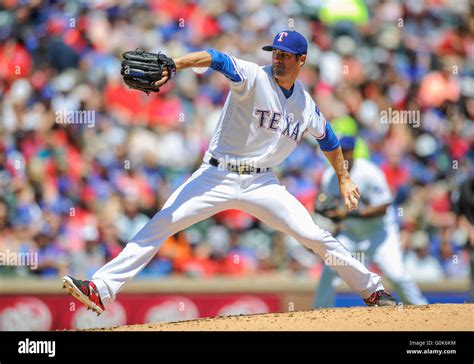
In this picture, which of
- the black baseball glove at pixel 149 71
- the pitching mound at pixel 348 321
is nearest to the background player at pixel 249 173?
the pitching mound at pixel 348 321

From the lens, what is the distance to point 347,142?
8891 millimetres

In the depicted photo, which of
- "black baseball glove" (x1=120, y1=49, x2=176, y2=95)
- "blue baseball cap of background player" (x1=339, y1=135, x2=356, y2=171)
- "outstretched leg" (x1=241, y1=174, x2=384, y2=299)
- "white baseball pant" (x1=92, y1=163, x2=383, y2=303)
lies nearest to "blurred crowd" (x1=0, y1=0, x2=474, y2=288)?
"blue baseball cap of background player" (x1=339, y1=135, x2=356, y2=171)

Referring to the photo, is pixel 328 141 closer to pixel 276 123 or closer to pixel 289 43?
pixel 276 123

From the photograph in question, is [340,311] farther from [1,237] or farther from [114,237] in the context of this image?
[1,237]

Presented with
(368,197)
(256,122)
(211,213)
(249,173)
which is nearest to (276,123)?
(256,122)

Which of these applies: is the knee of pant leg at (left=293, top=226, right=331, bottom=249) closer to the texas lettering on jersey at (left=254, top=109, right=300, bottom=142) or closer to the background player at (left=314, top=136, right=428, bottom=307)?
the texas lettering on jersey at (left=254, top=109, right=300, bottom=142)

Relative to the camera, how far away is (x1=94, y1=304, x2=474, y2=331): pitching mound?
6.34m

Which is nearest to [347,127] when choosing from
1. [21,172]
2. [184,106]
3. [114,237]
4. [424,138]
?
[424,138]

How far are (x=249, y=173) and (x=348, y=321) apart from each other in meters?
1.25

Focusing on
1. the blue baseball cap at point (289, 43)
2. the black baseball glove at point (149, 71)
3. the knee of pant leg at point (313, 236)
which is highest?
the blue baseball cap at point (289, 43)

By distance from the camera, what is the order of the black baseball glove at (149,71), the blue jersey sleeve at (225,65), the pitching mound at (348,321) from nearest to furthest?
the black baseball glove at (149,71) → the blue jersey sleeve at (225,65) → the pitching mound at (348,321)

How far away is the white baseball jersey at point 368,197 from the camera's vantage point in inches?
353

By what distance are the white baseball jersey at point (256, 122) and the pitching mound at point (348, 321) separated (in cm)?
112

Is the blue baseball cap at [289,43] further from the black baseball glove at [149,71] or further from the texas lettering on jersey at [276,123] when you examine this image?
the black baseball glove at [149,71]
